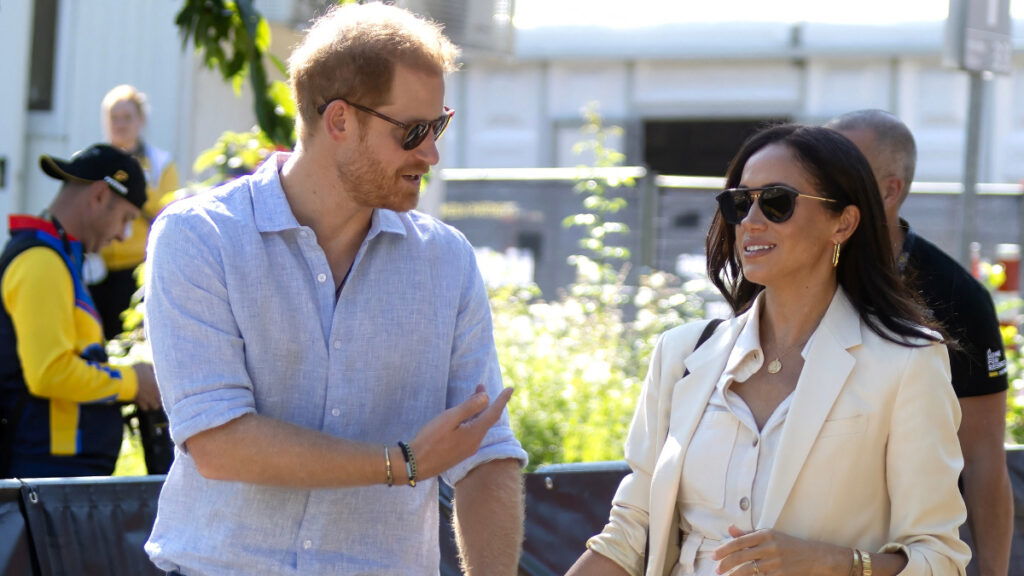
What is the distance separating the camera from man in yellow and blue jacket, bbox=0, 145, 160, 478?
16.9 feet

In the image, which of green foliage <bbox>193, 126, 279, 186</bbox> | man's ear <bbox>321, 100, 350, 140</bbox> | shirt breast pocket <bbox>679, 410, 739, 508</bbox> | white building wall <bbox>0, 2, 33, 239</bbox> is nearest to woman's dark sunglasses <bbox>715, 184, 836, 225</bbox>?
shirt breast pocket <bbox>679, 410, 739, 508</bbox>

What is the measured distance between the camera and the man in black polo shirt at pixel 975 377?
386cm

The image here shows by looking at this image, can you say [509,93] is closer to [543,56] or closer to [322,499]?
[543,56]

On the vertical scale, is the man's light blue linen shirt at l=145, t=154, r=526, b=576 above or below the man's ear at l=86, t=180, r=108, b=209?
below

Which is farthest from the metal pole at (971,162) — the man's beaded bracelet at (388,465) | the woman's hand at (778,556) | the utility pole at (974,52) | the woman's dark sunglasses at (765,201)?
the man's beaded bracelet at (388,465)

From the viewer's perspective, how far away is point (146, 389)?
218 inches

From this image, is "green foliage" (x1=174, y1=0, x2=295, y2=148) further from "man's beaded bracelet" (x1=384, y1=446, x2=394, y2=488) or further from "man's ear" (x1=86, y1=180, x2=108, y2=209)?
"man's beaded bracelet" (x1=384, y1=446, x2=394, y2=488)

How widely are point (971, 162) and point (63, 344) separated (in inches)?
166

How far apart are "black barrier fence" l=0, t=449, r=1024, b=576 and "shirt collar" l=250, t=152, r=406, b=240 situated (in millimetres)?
1946

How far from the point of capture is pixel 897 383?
119 inches

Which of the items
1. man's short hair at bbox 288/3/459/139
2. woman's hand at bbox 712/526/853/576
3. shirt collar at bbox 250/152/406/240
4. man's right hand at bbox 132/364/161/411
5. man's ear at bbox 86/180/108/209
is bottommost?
man's right hand at bbox 132/364/161/411

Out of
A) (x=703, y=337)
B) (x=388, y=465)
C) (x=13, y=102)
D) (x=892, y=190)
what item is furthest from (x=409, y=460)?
(x=13, y=102)

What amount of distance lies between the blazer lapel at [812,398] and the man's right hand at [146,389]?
3.20 m

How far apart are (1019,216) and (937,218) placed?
64 centimetres
